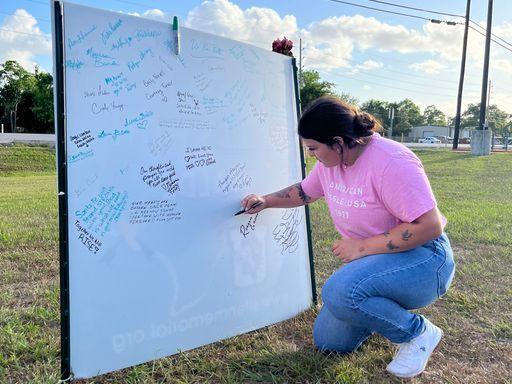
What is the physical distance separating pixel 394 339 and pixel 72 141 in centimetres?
163

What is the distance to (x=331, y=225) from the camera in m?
5.24

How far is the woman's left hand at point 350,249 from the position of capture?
219cm

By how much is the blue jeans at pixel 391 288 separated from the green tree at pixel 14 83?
147 ft

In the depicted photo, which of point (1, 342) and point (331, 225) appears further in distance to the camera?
point (331, 225)

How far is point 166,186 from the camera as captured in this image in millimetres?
2209

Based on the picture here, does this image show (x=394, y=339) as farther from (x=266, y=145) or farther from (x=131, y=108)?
(x=131, y=108)

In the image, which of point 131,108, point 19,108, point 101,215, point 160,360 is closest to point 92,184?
point 101,215

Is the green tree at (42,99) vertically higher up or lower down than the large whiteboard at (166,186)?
higher up

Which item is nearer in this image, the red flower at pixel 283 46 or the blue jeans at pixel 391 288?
the blue jeans at pixel 391 288

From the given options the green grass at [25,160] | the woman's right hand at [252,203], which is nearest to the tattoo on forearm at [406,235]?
the woman's right hand at [252,203]

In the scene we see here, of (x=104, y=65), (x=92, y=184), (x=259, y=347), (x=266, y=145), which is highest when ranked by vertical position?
(x=104, y=65)

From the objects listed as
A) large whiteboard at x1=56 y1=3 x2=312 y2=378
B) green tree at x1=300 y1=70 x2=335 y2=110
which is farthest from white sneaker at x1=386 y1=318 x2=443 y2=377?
green tree at x1=300 y1=70 x2=335 y2=110
